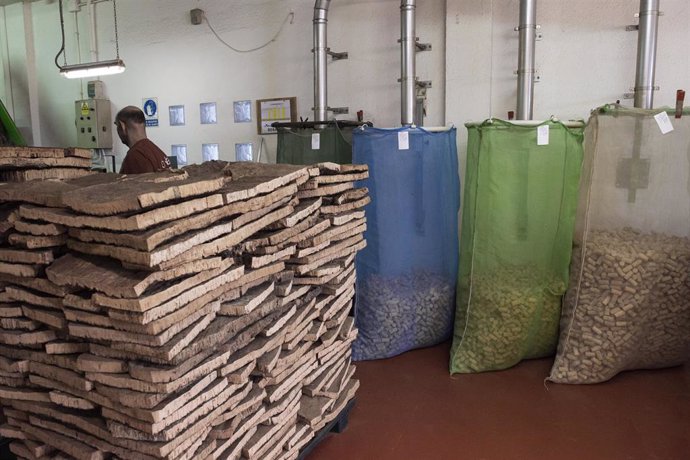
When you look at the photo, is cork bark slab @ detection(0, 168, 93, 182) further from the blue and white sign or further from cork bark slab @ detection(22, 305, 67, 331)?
the blue and white sign

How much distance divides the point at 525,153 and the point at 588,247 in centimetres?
65

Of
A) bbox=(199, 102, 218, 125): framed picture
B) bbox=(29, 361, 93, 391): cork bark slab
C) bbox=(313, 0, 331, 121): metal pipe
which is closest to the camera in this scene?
bbox=(29, 361, 93, 391): cork bark slab

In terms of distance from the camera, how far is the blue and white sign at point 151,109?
18.4 feet

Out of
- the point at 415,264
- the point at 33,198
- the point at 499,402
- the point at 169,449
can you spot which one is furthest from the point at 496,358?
the point at 33,198

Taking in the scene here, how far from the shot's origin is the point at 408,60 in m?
3.83

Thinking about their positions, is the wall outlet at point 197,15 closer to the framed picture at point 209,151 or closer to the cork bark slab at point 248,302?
the framed picture at point 209,151

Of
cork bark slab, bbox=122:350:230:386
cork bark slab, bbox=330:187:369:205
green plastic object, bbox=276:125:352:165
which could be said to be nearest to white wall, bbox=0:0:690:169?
green plastic object, bbox=276:125:352:165

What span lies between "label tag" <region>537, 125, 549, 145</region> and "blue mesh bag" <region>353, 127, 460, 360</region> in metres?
0.59

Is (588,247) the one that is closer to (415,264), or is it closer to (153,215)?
(415,264)

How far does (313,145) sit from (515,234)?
5.21 feet

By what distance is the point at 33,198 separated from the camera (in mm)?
1771

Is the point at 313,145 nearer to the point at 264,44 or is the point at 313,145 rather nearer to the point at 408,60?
the point at 408,60

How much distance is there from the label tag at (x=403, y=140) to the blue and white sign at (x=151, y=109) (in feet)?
11.0

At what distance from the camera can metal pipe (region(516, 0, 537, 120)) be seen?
11.4 ft
